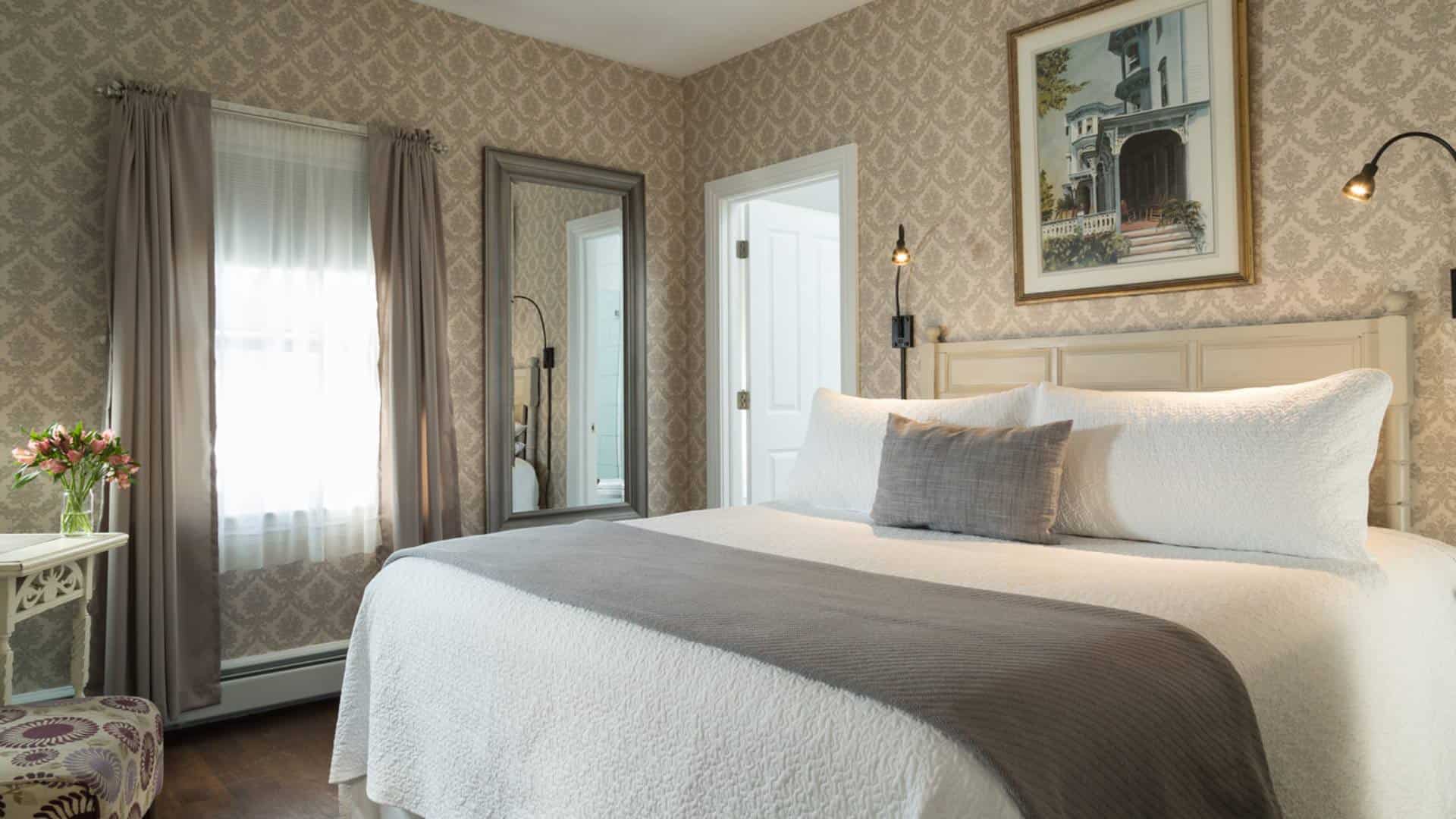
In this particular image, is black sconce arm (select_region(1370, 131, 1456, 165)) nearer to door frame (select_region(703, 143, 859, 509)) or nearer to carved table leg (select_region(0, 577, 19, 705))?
door frame (select_region(703, 143, 859, 509))

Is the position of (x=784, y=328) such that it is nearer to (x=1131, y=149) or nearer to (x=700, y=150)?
(x=700, y=150)

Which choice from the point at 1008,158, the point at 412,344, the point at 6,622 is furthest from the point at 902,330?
the point at 6,622

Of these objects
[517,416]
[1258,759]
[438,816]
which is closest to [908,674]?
[1258,759]

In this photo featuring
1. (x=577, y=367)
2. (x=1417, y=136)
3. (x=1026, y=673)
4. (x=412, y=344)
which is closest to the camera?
(x=1026, y=673)

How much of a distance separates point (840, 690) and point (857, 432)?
172 centimetres

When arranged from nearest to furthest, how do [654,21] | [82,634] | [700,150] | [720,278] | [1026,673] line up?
[1026,673], [82,634], [654,21], [720,278], [700,150]

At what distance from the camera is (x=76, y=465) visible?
8.11 ft

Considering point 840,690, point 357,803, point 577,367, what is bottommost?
point 357,803

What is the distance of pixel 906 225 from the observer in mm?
3484

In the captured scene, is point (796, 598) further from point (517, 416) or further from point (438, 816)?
point (517, 416)

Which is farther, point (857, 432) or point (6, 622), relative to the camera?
point (857, 432)

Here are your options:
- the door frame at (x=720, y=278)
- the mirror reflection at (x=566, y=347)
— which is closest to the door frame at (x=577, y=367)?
the mirror reflection at (x=566, y=347)

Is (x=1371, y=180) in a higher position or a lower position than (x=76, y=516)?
higher

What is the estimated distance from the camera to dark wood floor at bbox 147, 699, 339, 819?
7.99ft
